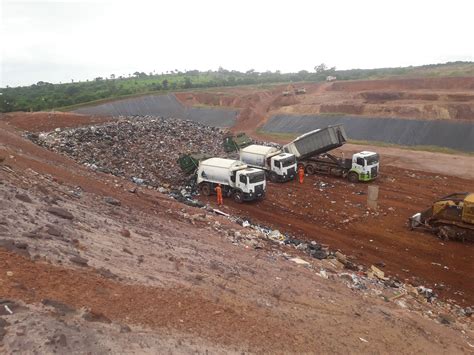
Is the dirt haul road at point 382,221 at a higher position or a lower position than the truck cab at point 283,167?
lower

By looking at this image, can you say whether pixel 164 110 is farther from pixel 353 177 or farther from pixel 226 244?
pixel 226 244

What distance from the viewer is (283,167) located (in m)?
25.2

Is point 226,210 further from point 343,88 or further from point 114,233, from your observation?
point 343,88

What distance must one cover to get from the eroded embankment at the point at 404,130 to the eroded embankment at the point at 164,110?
437 inches

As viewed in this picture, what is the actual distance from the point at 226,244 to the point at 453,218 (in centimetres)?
960

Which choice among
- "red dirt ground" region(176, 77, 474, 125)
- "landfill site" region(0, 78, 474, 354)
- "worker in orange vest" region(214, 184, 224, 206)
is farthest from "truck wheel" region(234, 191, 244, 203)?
"red dirt ground" region(176, 77, 474, 125)

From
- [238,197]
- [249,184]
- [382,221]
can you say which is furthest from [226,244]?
[382,221]

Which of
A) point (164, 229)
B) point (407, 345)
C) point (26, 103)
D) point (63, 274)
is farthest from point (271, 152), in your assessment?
point (26, 103)

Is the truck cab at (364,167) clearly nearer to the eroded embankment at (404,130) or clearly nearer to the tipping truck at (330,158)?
the tipping truck at (330,158)

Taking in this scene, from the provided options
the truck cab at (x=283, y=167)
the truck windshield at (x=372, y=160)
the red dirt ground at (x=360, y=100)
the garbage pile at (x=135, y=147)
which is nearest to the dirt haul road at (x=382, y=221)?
the truck cab at (x=283, y=167)

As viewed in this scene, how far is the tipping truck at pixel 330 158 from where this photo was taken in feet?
82.6

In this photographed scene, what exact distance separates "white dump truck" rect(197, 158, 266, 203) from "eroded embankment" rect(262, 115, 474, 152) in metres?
20.7

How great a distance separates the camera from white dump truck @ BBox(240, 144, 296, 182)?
25.3 m

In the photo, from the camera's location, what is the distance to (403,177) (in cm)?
2705
